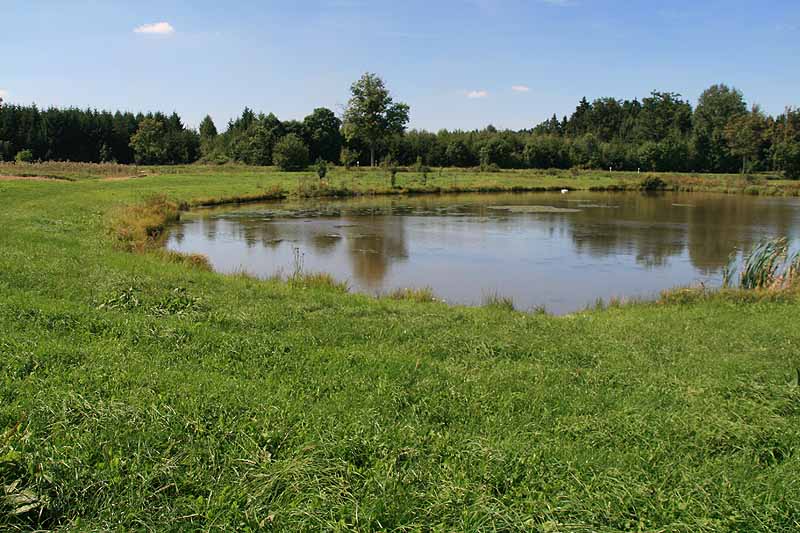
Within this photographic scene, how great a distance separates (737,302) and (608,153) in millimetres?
65406

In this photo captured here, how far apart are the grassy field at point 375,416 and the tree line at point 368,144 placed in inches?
1887

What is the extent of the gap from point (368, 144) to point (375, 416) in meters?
62.2

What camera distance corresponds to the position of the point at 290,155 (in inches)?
2088

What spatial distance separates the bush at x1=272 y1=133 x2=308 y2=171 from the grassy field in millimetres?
45739

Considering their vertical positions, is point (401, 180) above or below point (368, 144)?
below

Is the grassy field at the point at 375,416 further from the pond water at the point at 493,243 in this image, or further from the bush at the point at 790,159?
the bush at the point at 790,159

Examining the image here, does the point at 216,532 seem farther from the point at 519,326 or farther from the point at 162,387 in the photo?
the point at 519,326

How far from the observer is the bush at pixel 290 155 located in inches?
2082

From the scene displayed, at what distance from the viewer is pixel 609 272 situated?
1587 cm

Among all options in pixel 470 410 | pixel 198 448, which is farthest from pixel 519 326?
pixel 198 448

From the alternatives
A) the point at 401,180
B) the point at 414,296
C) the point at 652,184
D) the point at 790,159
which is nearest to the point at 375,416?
the point at 414,296

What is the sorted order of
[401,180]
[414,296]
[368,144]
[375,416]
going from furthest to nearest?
[368,144] → [401,180] → [414,296] → [375,416]

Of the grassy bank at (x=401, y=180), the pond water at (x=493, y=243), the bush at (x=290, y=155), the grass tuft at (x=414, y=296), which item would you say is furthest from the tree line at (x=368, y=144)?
the grass tuft at (x=414, y=296)

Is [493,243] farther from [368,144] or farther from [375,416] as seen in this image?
[368,144]
